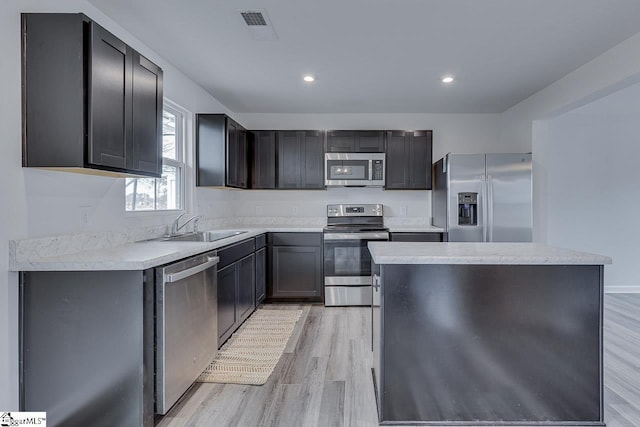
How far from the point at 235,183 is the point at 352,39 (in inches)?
79.3

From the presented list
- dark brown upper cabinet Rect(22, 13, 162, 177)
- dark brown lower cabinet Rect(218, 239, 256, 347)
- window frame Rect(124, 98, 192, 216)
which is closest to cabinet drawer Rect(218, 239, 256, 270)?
dark brown lower cabinet Rect(218, 239, 256, 347)

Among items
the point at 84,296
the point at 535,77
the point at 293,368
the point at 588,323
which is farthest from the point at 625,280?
the point at 84,296

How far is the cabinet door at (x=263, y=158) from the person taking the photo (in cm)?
462

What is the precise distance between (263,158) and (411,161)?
1960mm

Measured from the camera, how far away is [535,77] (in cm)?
342

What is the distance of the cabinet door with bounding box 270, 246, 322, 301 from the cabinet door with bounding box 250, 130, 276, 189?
3.23ft

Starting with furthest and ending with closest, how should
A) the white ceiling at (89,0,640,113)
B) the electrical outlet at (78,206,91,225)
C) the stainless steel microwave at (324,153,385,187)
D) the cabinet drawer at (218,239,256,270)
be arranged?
the stainless steel microwave at (324,153,385,187), the cabinet drawer at (218,239,256,270), the white ceiling at (89,0,640,113), the electrical outlet at (78,206,91,225)

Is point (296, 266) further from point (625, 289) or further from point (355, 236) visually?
point (625, 289)

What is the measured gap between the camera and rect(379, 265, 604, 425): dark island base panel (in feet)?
6.08

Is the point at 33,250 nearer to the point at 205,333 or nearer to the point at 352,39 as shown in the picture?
the point at 205,333

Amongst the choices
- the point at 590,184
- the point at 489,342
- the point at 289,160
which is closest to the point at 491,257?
the point at 489,342

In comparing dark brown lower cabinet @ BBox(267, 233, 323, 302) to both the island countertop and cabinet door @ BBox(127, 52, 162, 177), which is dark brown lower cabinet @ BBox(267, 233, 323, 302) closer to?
cabinet door @ BBox(127, 52, 162, 177)

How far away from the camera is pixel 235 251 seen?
3.07 m

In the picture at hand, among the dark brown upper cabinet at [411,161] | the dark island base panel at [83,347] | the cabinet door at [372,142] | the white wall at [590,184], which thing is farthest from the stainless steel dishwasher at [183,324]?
the white wall at [590,184]
